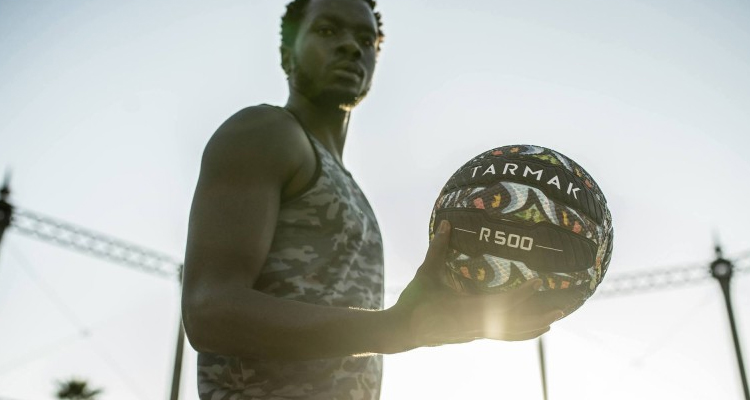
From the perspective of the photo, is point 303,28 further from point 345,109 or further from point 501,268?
point 501,268

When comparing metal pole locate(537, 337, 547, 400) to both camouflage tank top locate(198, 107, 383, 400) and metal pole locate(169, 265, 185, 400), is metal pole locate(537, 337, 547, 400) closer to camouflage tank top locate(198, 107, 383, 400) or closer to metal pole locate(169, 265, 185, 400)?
metal pole locate(169, 265, 185, 400)

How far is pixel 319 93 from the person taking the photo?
275 cm

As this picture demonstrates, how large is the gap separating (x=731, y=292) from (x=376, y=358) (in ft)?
47.2

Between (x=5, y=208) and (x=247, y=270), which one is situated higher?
(x=5, y=208)

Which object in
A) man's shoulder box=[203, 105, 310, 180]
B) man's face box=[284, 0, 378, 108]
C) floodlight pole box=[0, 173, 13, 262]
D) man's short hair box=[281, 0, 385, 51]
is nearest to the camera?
man's shoulder box=[203, 105, 310, 180]

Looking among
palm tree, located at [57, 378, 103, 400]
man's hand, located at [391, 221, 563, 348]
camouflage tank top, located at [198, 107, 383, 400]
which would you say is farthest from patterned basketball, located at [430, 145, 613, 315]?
palm tree, located at [57, 378, 103, 400]

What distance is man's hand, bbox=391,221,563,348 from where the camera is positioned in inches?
65.9

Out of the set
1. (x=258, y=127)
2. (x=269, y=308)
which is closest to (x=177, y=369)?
(x=258, y=127)

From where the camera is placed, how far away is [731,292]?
46.1ft

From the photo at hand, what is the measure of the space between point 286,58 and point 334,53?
0.48 meters

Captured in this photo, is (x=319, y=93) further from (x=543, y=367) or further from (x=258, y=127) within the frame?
(x=543, y=367)

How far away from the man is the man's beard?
5 cm

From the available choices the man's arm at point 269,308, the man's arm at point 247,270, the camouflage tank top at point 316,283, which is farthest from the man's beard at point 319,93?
the man's arm at point 269,308

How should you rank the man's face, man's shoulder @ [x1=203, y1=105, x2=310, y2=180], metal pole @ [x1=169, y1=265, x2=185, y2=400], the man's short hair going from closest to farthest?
man's shoulder @ [x1=203, y1=105, x2=310, y2=180]
the man's face
the man's short hair
metal pole @ [x1=169, y1=265, x2=185, y2=400]
